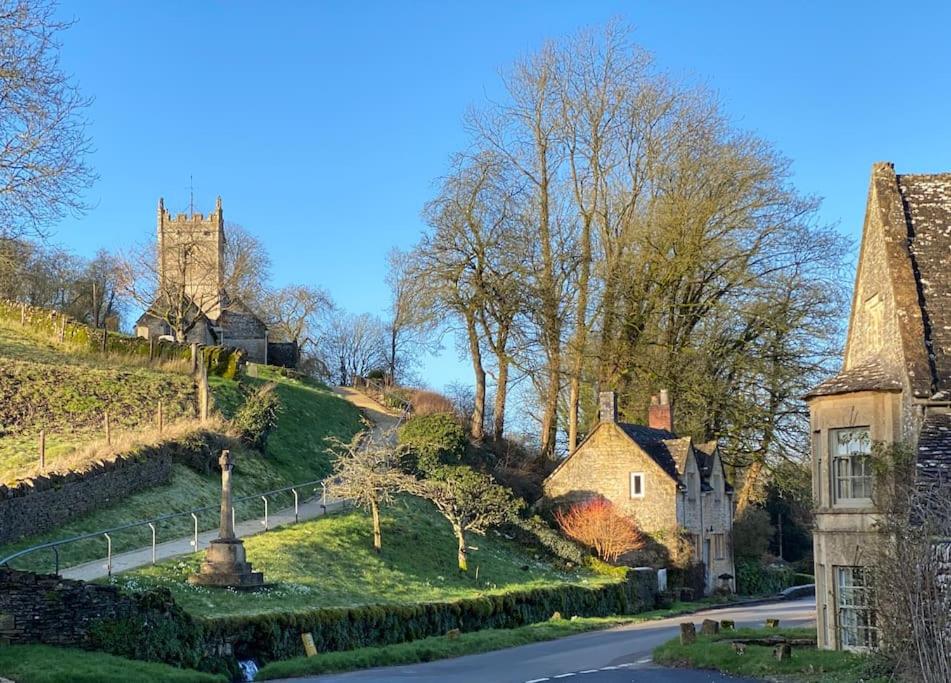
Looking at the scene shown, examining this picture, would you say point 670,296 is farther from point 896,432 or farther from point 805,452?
point 896,432

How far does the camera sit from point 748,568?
53.4m

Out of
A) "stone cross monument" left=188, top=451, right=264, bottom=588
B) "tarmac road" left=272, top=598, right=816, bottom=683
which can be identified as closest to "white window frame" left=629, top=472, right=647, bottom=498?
"tarmac road" left=272, top=598, right=816, bottom=683

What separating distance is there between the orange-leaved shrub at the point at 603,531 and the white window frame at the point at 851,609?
23038 millimetres

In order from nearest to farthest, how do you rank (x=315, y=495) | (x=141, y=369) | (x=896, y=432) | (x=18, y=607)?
(x=18, y=607) → (x=896, y=432) → (x=315, y=495) → (x=141, y=369)

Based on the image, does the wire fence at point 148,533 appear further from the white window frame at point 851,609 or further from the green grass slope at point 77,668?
the white window frame at point 851,609

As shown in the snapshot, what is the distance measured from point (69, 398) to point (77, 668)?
25238 mm

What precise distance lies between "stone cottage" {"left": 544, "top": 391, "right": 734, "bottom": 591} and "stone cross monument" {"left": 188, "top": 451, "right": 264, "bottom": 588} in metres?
23.8

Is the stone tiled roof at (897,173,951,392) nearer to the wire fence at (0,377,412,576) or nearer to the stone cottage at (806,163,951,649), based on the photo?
the stone cottage at (806,163,951,649)

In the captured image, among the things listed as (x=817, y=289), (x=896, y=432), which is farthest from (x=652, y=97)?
→ (x=896, y=432)

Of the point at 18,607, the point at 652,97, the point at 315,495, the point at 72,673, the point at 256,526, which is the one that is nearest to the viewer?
the point at 72,673

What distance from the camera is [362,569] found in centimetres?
3278

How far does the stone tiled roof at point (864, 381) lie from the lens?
22.5 m

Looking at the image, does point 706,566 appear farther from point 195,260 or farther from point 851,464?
point 195,260

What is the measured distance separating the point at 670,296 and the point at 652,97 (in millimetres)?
9143
